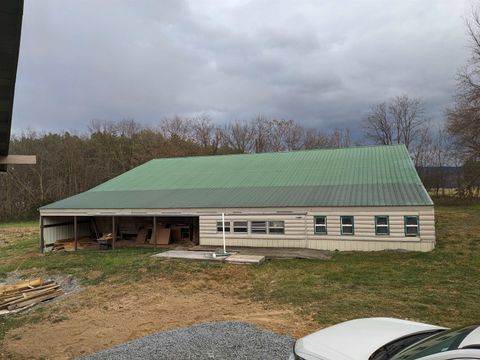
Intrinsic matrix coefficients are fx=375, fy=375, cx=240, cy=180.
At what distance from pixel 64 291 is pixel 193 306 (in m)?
6.07

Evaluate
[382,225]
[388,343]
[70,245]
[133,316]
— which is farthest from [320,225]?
[70,245]

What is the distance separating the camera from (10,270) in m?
17.8

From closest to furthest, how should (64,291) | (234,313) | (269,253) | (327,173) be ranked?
(234,313) → (64,291) → (269,253) → (327,173)

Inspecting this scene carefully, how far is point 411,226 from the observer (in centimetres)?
1625

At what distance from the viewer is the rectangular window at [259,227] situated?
61.1ft

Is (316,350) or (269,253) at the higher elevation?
(316,350)

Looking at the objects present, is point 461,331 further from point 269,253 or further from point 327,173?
point 327,173

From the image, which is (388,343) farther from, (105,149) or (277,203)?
(105,149)

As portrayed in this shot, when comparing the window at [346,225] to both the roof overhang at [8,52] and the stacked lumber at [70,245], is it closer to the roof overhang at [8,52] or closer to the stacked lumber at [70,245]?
the roof overhang at [8,52]

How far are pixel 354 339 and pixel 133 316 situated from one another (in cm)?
734

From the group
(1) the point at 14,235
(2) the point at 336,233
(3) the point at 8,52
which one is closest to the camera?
(3) the point at 8,52

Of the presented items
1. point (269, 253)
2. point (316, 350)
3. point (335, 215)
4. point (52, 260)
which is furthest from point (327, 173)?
point (316, 350)

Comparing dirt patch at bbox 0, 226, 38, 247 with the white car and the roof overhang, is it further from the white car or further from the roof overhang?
the white car

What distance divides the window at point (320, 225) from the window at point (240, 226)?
3524 millimetres
